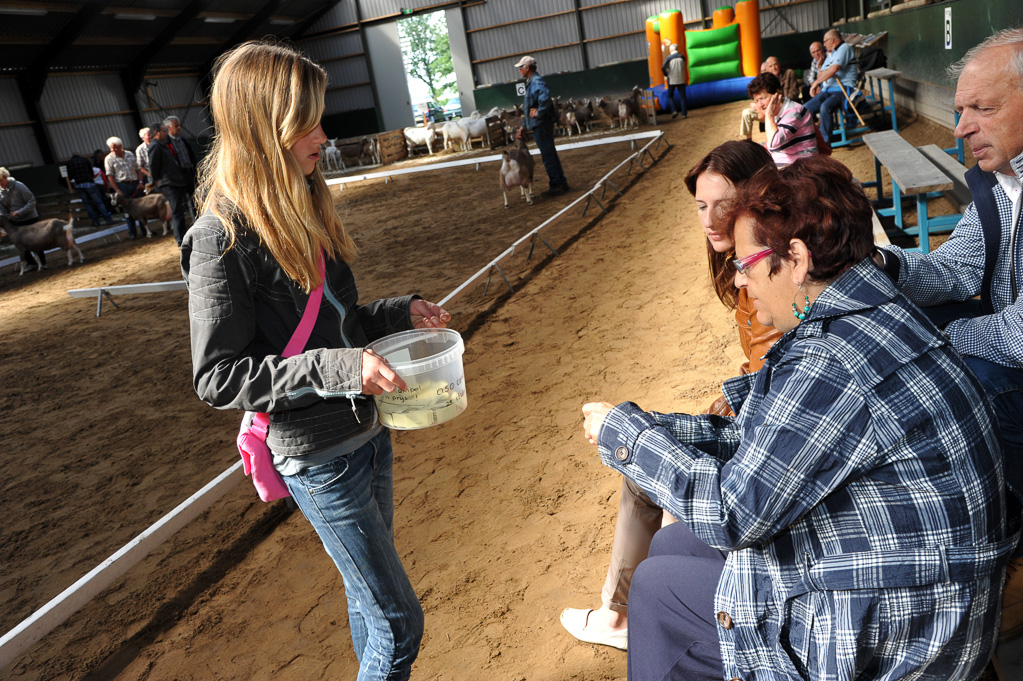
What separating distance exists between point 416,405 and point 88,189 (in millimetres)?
17462

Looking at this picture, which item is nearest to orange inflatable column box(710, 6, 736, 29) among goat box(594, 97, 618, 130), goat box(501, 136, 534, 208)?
goat box(594, 97, 618, 130)

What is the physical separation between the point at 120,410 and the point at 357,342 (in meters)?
4.48

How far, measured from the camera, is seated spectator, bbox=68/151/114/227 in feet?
52.7

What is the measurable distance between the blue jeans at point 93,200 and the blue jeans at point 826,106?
47.9 ft

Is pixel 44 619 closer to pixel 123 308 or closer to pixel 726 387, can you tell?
pixel 726 387

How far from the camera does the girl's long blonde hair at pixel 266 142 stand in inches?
57.4

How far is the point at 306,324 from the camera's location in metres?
1.62

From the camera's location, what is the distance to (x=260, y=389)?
1483 mm

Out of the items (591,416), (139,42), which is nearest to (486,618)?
(591,416)

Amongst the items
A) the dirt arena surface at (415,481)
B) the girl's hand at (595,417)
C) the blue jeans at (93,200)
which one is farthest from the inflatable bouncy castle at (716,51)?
the girl's hand at (595,417)

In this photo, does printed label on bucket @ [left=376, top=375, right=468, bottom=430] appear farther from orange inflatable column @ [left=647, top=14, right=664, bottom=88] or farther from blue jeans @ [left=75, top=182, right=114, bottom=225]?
orange inflatable column @ [left=647, top=14, right=664, bottom=88]

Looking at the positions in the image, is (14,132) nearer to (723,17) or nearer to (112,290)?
(112,290)

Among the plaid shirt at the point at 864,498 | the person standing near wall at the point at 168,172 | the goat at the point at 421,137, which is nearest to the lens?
the plaid shirt at the point at 864,498

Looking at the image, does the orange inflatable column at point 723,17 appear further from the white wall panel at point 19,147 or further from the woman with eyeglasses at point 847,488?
the woman with eyeglasses at point 847,488
